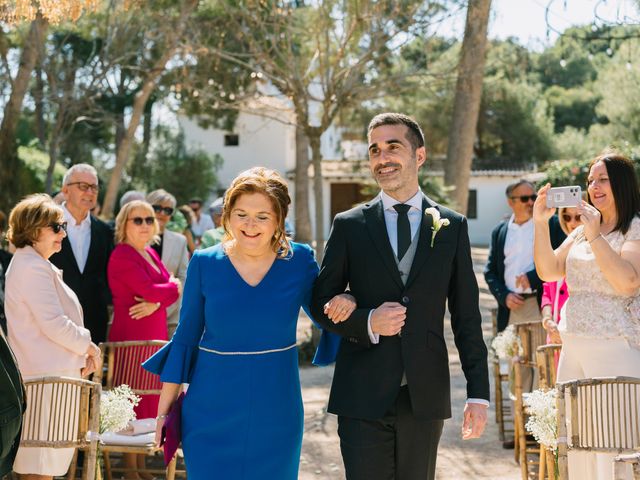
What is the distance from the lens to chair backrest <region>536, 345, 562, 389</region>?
5.33 meters

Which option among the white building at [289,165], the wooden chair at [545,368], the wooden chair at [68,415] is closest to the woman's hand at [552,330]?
the wooden chair at [545,368]

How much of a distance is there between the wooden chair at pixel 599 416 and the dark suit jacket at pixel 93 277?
13.7ft

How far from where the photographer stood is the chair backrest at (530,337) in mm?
6586

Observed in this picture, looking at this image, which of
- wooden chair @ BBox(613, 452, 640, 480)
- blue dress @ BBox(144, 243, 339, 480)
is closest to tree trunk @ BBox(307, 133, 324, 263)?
blue dress @ BBox(144, 243, 339, 480)

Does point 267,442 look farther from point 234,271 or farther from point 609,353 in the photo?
point 609,353

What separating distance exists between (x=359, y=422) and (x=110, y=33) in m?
15.7

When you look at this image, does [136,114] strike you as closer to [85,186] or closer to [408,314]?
[85,186]

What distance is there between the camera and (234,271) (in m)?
3.69

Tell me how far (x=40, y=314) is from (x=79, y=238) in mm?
2052

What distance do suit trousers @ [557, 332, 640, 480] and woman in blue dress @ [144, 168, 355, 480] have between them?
5.37ft

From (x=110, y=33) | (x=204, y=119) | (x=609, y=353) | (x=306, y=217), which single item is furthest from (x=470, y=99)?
(x=204, y=119)

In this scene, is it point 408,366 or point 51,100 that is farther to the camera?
point 51,100

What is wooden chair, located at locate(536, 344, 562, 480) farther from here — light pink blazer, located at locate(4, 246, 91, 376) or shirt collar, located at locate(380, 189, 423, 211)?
light pink blazer, located at locate(4, 246, 91, 376)

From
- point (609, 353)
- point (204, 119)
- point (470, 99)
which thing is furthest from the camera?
point (204, 119)
